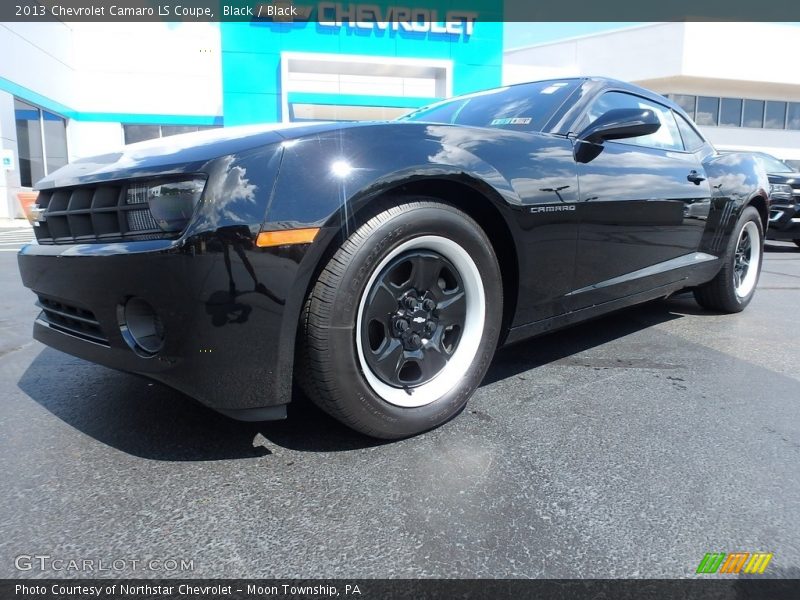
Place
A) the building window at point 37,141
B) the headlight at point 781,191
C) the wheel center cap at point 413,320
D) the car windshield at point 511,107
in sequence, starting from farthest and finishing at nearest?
1. the building window at point 37,141
2. the headlight at point 781,191
3. the car windshield at point 511,107
4. the wheel center cap at point 413,320

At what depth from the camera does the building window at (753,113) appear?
28.4 metres

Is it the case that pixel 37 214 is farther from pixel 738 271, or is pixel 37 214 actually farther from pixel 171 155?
pixel 738 271

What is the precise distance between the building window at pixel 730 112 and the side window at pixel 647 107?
2935 centimetres

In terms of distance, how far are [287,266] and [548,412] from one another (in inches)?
49.3

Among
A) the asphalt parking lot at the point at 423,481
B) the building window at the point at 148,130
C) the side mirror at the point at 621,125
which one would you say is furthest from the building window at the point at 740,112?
the asphalt parking lot at the point at 423,481

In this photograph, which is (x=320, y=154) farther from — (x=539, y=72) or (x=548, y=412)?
(x=539, y=72)

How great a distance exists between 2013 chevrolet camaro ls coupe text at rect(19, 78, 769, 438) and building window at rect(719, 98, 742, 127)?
100ft

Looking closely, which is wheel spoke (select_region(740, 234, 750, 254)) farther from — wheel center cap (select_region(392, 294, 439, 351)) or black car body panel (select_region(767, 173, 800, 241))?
black car body panel (select_region(767, 173, 800, 241))

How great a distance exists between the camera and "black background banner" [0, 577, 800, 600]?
123 centimetres

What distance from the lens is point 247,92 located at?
19.6 metres

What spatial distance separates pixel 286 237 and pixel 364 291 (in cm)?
33

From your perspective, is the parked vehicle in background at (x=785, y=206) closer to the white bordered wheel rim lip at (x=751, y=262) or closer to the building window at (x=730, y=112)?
the white bordered wheel rim lip at (x=751, y=262)

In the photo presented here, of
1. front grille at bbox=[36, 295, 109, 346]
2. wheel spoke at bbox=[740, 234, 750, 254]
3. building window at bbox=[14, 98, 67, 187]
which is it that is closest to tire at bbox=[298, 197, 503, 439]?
front grille at bbox=[36, 295, 109, 346]

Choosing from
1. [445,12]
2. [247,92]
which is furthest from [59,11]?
[445,12]
